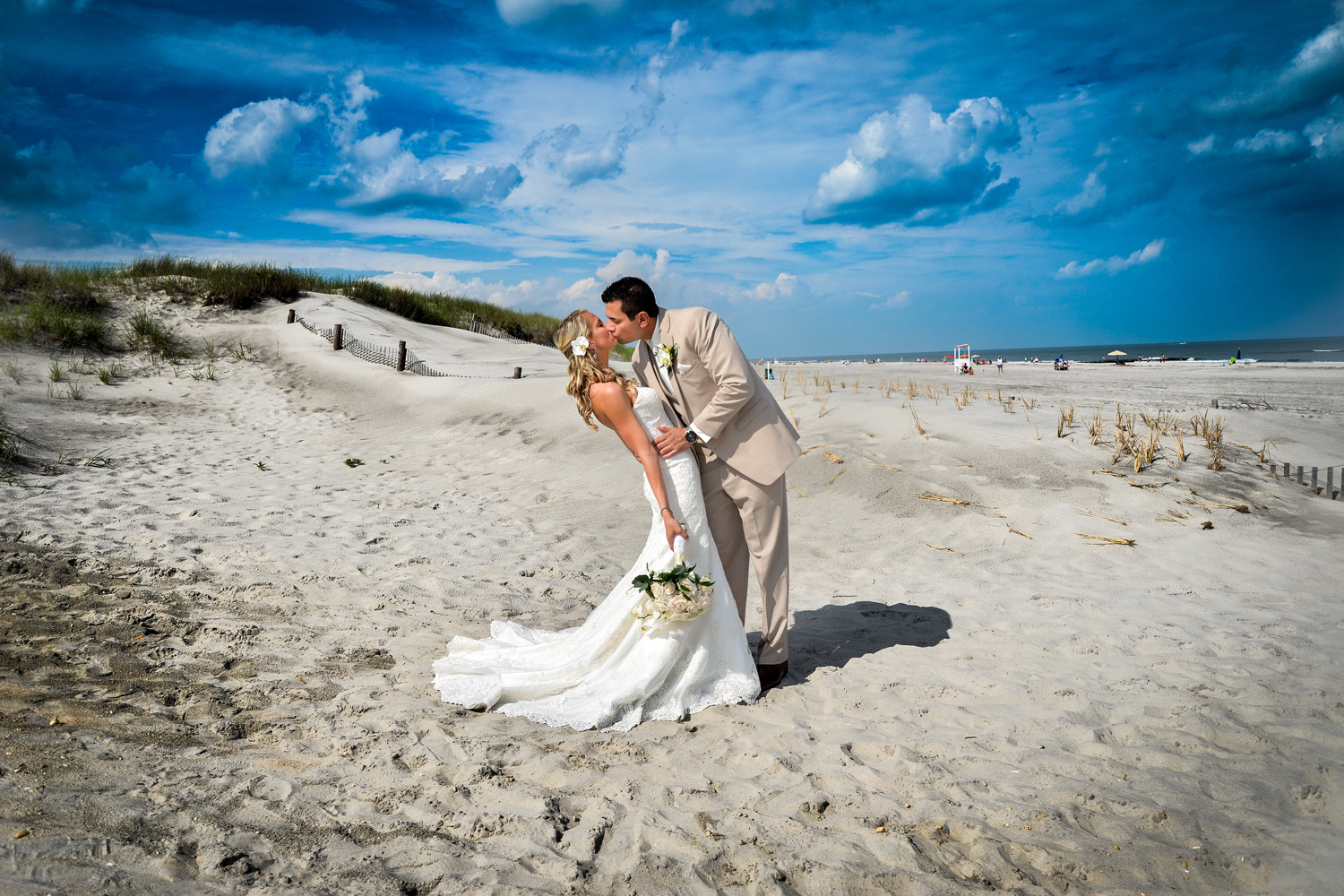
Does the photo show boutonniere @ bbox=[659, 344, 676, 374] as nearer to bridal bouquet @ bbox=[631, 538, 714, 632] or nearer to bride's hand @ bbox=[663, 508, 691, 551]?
bride's hand @ bbox=[663, 508, 691, 551]

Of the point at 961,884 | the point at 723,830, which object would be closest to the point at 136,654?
the point at 723,830

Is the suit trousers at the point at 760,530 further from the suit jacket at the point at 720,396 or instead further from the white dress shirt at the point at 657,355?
the white dress shirt at the point at 657,355

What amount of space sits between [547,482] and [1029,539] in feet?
20.5

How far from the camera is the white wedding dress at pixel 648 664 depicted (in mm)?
3818

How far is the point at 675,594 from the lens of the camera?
3.75 m

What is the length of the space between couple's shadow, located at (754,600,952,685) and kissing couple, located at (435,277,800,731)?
656 mm

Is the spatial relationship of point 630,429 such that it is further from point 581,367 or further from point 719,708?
point 719,708

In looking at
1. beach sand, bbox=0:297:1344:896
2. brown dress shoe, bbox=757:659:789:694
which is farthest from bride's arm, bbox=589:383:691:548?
beach sand, bbox=0:297:1344:896

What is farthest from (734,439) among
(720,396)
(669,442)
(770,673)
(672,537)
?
(770,673)

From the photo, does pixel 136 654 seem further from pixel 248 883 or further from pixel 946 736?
pixel 946 736

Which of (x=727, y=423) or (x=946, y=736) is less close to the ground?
(x=727, y=423)

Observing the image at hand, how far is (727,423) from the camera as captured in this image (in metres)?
4.04

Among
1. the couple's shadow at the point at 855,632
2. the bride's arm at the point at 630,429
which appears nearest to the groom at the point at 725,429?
the bride's arm at the point at 630,429

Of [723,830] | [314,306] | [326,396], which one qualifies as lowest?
[723,830]
